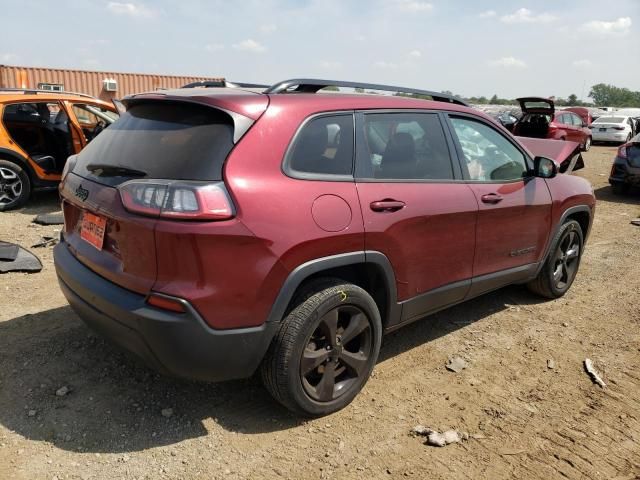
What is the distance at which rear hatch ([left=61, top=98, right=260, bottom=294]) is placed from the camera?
2.37 m

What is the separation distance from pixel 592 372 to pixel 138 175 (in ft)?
10.1

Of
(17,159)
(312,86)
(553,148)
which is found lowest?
(17,159)

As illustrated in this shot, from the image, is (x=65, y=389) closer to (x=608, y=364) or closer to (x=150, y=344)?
(x=150, y=344)

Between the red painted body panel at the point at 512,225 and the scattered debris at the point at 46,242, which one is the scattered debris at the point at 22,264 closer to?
the scattered debris at the point at 46,242

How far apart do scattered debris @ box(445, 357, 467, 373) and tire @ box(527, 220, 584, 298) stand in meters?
1.38

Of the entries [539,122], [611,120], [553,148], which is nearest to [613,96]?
[611,120]

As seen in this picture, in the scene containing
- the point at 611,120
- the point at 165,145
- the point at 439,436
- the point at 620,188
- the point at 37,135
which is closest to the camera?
the point at 165,145

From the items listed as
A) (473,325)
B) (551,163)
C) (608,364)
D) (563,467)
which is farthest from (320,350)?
(551,163)

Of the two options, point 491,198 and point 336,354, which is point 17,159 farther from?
point 491,198

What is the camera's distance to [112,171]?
2684 millimetres

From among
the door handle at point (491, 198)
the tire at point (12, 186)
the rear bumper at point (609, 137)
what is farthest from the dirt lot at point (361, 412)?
the rear bumper at point (609, 137)

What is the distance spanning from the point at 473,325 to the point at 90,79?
19.4 meters

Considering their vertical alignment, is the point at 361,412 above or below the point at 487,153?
below

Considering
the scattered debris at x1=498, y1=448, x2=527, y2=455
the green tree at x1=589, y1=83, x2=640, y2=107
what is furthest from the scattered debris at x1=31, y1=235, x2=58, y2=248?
the green tree at x1=589, y1=83, x2=640, y2=107
